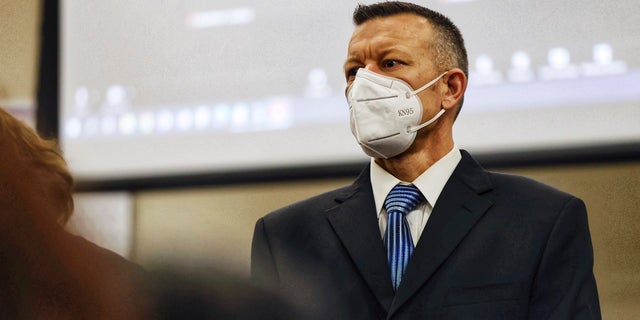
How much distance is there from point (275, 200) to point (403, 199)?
1.14 meters

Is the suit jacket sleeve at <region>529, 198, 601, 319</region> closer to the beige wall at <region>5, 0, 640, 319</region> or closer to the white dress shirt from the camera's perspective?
the white dress shirt

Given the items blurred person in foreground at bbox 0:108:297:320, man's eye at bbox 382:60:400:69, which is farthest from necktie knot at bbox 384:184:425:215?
blurred person in foreground at bbox 0:108:297:320

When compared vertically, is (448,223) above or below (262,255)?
above

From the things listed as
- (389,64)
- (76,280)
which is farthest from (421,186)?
(76,280)

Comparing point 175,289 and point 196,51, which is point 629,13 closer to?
point 196,51

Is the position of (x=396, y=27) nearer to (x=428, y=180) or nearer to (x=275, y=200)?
(x=428, y=180)

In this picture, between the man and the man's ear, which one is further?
the man's ear

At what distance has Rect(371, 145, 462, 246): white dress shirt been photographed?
4.92 feet

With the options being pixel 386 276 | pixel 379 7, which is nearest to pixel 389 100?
pixel 379 7

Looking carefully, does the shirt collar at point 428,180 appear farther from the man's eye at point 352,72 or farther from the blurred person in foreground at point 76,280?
the blurred person in foreground at point 76,280

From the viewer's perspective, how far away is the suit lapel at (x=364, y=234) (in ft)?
4.62

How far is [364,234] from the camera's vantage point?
1473 millimetres

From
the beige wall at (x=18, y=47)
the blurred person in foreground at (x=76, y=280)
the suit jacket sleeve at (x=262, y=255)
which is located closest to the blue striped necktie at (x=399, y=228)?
the suit jacket sleeve at (x=262, y=255)

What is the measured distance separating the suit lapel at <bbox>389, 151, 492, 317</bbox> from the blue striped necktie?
0.03 meters
